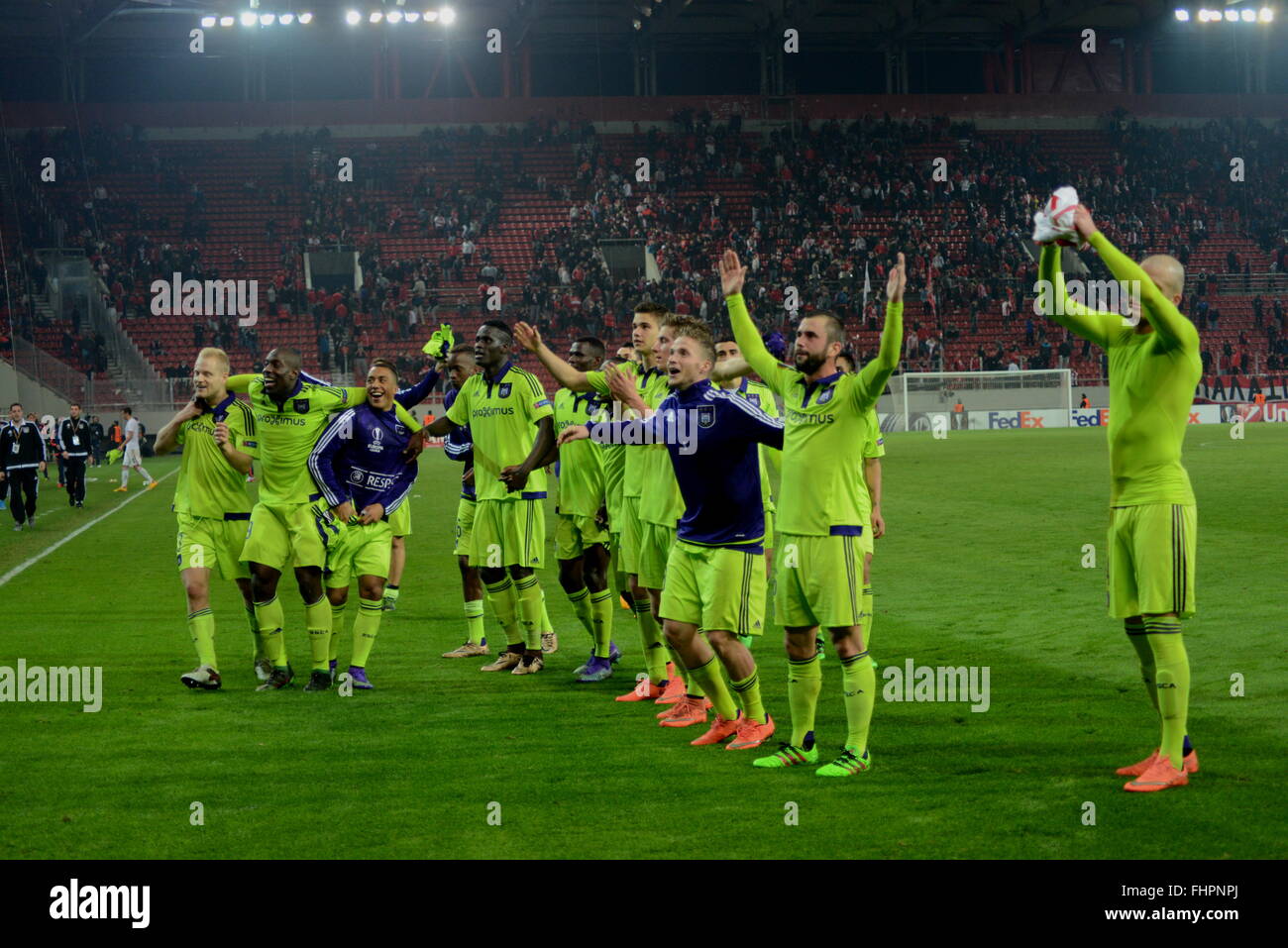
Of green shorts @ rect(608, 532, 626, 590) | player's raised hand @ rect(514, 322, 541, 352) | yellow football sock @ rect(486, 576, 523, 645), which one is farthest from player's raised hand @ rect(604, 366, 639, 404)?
yellow football sock @ rect(486, 576, 523, 645)

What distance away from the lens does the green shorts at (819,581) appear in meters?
7.02

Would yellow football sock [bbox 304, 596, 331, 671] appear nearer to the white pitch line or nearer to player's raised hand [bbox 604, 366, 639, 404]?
player's raised hand [bbox 604, 366, 639, 404]

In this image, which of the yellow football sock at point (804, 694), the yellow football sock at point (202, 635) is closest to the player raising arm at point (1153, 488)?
the yellow football sock at point (804, 694)

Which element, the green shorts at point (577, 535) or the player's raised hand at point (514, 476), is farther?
the green shorts at point (577, 535)

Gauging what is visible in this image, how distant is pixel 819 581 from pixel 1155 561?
5.20 ft

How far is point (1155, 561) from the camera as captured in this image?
6664 mm

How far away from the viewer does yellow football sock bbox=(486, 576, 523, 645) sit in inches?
417

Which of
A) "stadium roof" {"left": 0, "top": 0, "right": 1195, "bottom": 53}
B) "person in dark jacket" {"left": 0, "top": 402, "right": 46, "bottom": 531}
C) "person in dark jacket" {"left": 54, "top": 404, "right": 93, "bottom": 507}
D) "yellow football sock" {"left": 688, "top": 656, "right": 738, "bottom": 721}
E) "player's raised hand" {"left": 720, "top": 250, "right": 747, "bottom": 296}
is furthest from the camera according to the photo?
"stadium roof" {"left": 0, "top": 0, "right": 1195, "bottom": 53}

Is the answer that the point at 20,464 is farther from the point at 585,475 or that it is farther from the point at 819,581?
the point at 819,581

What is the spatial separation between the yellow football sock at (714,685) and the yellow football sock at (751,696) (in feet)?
0.42

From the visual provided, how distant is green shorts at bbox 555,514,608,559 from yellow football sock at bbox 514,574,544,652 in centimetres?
31

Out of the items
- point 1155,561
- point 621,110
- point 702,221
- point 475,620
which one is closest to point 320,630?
point 475,620

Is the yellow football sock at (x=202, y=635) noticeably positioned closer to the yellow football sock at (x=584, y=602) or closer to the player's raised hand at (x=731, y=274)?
the yellow football sock at (x=584, y=602)

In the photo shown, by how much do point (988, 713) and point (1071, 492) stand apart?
1562 cm
